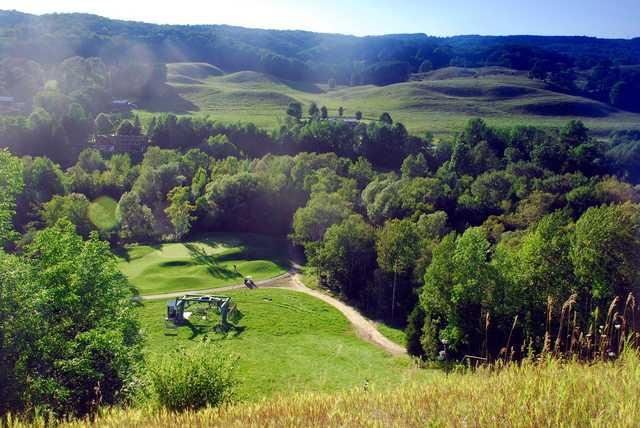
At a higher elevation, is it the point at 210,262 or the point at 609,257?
the point at 609,257

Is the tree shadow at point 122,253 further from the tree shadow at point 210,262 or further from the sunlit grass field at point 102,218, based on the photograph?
the tree shadow at point 210,262

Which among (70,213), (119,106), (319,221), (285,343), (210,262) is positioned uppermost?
(119,106)

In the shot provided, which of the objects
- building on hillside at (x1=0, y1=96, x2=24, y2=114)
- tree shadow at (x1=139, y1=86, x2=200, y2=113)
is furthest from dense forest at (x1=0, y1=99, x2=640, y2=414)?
tree shadow at (x1=139, y1=86, x2=200, y2=113)

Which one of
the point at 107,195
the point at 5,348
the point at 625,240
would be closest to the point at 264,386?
the point at 5,348

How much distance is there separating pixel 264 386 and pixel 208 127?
243 feet

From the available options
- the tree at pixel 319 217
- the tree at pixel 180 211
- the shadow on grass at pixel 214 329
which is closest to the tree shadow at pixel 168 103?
the tree at pixel 180 211

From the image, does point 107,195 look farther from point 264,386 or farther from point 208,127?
point 264,386

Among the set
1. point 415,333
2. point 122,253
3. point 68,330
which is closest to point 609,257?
point 415,333

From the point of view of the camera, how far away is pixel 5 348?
1300 cm

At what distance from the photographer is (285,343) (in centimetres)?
3372

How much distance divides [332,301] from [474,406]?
3756cm

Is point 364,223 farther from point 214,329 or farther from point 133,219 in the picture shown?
point 133,219

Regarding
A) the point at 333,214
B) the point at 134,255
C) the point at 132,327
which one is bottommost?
the point at 134,255

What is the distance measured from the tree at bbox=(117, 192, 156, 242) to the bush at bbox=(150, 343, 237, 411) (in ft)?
165
